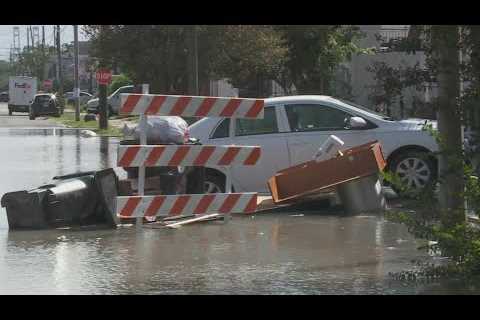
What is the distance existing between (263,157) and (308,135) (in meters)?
0.74

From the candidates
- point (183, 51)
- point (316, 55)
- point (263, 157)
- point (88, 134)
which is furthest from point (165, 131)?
point (88, 134)

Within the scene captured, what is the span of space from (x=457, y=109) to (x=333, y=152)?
4.81 m

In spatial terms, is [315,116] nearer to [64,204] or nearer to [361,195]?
[361,195]

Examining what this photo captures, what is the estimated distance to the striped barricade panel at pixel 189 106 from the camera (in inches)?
438

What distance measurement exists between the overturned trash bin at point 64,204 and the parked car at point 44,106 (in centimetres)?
4814

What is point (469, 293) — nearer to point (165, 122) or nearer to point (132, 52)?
point (165, 122)

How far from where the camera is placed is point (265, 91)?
38.7 m

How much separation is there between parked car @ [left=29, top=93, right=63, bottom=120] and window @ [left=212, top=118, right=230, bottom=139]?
46.7 meters

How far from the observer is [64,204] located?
1191 cm

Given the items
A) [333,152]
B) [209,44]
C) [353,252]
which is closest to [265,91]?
[209,44]

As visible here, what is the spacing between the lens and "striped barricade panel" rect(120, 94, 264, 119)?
11.1 m

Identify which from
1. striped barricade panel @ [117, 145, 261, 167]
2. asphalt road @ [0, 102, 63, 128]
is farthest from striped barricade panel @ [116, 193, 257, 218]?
asphalt road @ [0, 102, 63, 128]

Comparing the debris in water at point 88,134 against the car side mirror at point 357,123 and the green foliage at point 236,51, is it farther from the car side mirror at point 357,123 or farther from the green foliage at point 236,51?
the car side mirror at point 357,123
